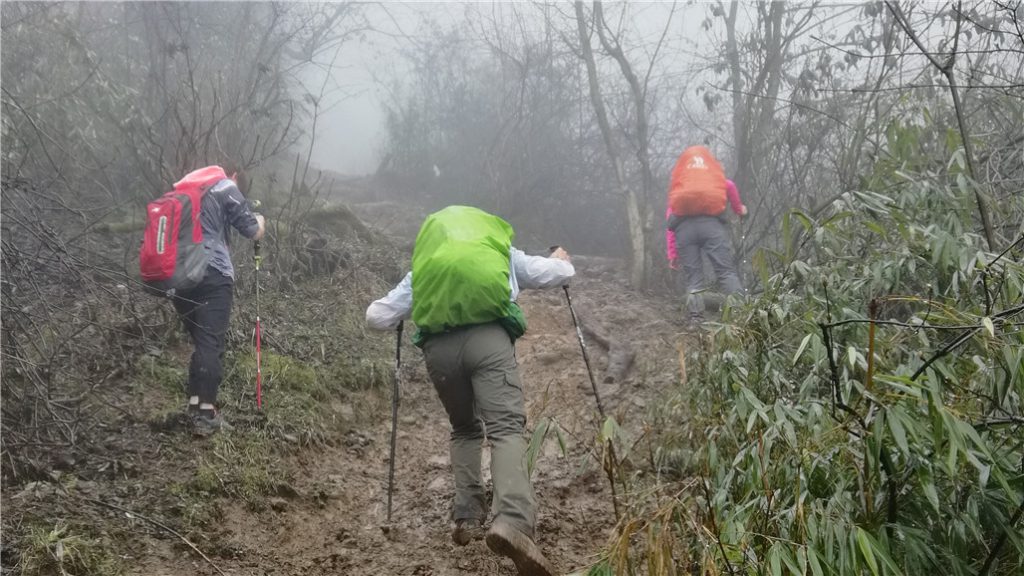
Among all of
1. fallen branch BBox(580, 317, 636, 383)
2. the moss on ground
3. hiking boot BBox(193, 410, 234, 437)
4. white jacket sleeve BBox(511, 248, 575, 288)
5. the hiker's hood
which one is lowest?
the moss on ground

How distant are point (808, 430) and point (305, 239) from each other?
6.48 m

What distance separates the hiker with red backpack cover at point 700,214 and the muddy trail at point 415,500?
3.25 feet

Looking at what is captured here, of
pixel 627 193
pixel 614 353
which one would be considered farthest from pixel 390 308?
pixel 627 193

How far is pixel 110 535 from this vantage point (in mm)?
3477

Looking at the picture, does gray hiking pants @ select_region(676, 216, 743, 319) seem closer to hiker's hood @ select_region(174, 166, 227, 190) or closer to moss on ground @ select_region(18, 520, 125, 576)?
hiker's hood @ select_region(174, 166, 227, 190)

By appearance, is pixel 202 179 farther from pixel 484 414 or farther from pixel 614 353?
pixel 614 353

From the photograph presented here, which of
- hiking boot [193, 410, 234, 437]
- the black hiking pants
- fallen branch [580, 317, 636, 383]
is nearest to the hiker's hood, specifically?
the black hiking pants

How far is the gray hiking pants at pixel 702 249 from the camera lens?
24.4ft

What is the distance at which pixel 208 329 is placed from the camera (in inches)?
194

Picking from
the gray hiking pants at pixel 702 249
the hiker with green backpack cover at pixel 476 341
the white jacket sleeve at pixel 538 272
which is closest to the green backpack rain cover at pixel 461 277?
the hiker with green backpack cover at pixel 476 341

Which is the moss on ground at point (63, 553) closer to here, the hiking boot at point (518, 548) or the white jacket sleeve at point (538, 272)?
the hiking boot at point (518, 548)

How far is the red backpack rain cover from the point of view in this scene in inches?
189

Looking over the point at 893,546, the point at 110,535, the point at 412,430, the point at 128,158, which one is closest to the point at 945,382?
the point at 893,546

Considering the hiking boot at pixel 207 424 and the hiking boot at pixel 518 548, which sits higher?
the hiking boot at pixel 207 424
